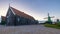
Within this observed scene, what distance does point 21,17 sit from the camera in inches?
1617

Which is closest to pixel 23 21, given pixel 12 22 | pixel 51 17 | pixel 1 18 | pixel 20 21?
pixel 20 21

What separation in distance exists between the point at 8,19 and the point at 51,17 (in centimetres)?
1801

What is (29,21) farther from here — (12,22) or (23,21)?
(12,22)

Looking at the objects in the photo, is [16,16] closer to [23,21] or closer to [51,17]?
[23,21]

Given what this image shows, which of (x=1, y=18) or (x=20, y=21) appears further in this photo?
(x=1, y=18)

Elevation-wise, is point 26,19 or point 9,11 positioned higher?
point 9,11

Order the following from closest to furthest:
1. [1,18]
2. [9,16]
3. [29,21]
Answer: [9,16] < [29,21] < [1,18]

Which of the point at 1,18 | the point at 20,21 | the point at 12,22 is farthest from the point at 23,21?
the point at 1,18

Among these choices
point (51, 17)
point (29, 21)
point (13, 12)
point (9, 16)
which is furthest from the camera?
point (51, 17)

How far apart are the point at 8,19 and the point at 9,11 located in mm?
2828

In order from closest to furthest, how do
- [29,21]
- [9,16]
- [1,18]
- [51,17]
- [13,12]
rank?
[13,12] < [9,16] < [29,21] < [51,17] < [1,18]

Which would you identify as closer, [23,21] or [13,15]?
[13,15]

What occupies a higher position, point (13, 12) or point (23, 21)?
point (13, 12)

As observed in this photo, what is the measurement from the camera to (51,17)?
49.7 m
